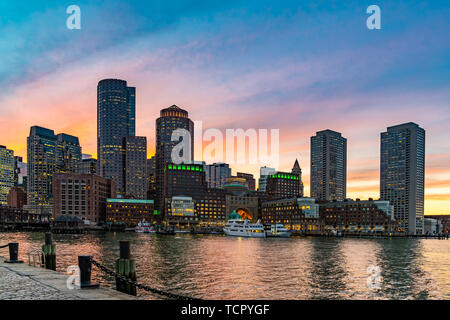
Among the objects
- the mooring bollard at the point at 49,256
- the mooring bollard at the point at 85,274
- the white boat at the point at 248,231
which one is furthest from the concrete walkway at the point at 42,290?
the white boat at the point at 248,231

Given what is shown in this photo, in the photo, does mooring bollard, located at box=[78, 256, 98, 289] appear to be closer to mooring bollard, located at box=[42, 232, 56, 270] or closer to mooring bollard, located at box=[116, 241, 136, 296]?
mooring bollard, located at box=[116, 241, 136, 296]

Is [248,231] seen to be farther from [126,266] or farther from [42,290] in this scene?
[42,290]

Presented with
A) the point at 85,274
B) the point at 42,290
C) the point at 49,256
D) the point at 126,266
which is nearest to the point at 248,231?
the point at 49,256

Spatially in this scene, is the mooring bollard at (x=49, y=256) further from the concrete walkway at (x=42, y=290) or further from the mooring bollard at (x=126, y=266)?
the mooring bollard at (x=126, y=266)

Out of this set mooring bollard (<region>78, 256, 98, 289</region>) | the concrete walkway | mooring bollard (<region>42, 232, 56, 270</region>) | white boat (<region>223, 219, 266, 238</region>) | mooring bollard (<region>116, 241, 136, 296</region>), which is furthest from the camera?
white boat (<region>223, 219, 266, 238</region>)

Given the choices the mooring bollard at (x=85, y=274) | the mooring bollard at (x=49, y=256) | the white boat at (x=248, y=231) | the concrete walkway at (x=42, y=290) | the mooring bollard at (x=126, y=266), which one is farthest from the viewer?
the white boat at (x=248, y=231)

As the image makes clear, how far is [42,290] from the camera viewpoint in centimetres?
1725

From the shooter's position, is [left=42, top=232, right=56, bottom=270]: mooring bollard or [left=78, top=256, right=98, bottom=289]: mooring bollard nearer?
[left=78, top=256, right=98, bottom=289]: mooring bollard

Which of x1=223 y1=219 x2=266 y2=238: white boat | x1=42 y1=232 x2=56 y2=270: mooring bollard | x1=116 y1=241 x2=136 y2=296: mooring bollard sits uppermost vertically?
x1=116 y1=241 x2=136 y2=296: mooring bollard

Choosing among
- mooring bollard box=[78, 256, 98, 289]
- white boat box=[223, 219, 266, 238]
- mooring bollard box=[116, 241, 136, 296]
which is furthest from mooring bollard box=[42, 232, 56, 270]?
white boat box=[223, 219, 266, 238]

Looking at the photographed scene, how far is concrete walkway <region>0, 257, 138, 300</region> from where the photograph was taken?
15.7 m

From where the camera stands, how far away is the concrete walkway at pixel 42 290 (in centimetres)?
1566
